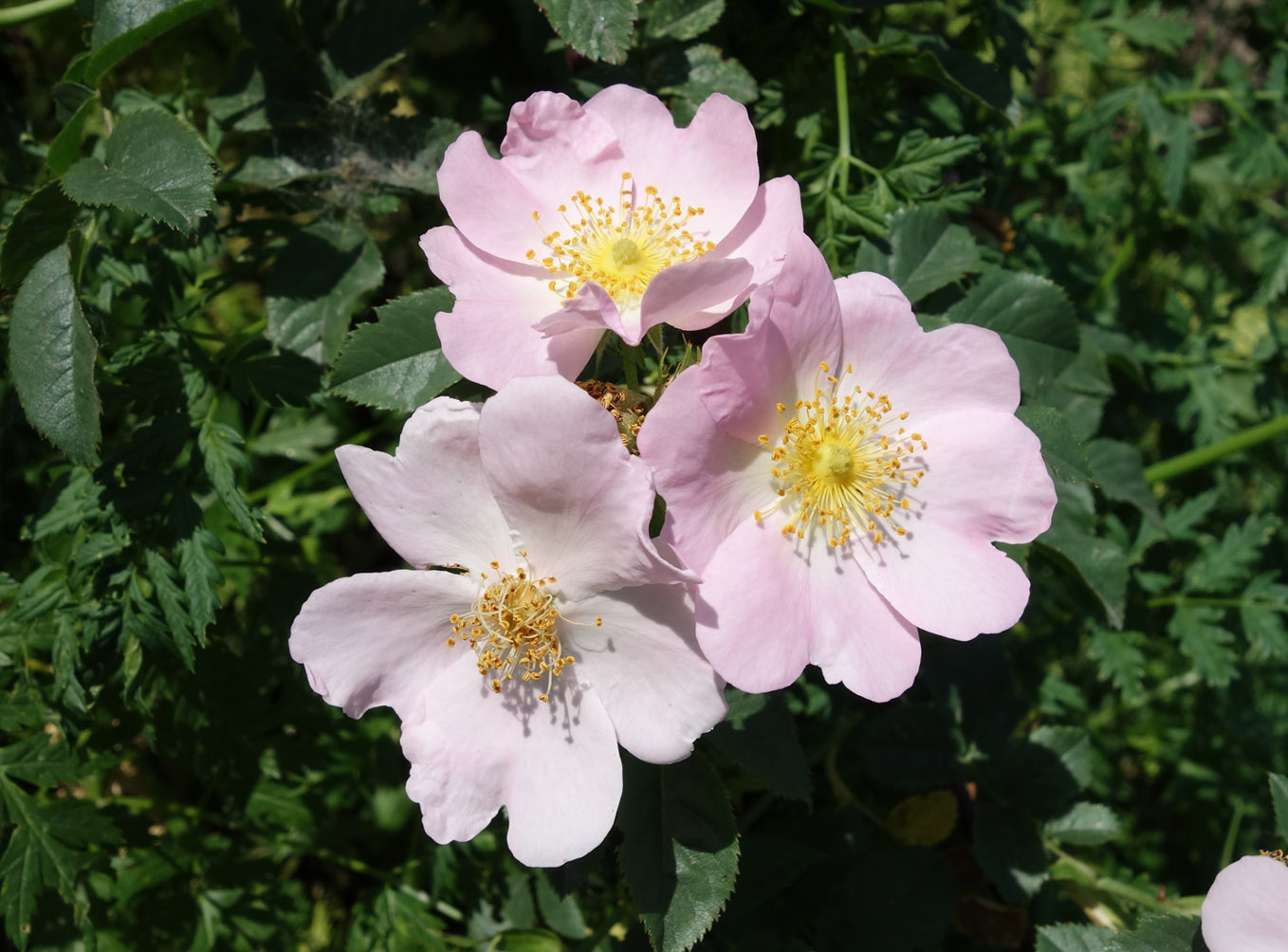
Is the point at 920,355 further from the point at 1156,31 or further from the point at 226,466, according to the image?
the point at 1156,31

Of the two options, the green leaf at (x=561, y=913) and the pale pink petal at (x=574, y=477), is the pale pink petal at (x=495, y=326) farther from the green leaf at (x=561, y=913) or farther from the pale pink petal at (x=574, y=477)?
the green leaf at (x=561, y=913)

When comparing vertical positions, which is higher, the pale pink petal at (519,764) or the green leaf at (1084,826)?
the pale pink petal at (519,764)

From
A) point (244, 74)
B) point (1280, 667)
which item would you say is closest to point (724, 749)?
point (244, 74)

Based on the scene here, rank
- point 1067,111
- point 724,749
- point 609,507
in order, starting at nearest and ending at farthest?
1. point 609,507
2. point 724,749
3. point 1067,111

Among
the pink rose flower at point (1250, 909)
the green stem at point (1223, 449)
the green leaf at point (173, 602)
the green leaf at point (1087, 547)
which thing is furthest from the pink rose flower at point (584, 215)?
the green stem at point (1223, 449)

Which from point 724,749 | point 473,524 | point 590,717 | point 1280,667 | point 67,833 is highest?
point 473,524

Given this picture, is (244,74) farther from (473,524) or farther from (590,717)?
(590,717)
